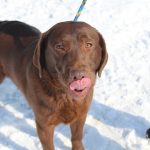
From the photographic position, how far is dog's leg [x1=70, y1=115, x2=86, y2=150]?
386 centimetres

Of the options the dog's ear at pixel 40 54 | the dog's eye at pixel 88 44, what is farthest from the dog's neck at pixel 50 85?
the dog's eye at pixel 88 44

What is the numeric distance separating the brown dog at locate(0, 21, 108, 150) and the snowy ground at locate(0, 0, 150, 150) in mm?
468

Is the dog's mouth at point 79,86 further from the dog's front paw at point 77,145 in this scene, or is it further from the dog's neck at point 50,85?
the dog's front paw at point 77,145

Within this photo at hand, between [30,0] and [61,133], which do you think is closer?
[61,133]

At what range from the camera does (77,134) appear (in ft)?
13.0

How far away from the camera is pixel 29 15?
6840 millimetres

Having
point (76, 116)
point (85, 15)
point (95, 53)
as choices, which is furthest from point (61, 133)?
point (85, 15)

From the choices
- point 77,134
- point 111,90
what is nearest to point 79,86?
point 77,134

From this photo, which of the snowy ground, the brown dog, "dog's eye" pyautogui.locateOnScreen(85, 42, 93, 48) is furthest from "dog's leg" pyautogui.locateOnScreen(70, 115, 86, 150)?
"dog's eye" pyautogui.locateOnScreen(85, 42, 93, 48)

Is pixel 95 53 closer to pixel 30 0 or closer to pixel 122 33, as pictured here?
pixel 122 33

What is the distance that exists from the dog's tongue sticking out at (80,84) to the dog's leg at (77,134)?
88cm

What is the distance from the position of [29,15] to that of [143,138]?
349cm

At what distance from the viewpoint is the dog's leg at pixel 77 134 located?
3.86m

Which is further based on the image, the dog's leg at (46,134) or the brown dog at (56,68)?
the dog's leg at (46,134)
